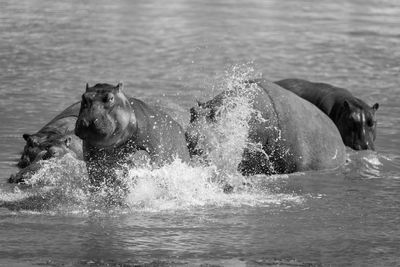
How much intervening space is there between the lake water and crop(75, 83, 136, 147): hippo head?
1.59 feet

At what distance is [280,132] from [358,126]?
6.81ft

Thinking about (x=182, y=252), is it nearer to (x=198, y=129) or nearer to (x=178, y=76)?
(x=198, y=129)

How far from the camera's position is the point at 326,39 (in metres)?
24.0

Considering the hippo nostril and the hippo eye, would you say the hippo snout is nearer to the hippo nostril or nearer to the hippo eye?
the hippo eye

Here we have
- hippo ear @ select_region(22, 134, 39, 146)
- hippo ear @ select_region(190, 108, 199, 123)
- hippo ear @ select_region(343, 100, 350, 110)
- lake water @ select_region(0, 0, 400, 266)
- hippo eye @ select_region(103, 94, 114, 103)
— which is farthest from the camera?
hippo ear @ select_region(343, 100, 350, 110)

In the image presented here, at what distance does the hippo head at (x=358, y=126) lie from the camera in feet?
43.0

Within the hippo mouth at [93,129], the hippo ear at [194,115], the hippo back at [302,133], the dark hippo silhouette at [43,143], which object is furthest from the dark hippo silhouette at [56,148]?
the hippo mouth at [93,129]

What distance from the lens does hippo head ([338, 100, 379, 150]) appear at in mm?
13094

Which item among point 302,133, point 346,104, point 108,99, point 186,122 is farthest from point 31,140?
point 346,104

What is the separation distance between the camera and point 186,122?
11.5 meters

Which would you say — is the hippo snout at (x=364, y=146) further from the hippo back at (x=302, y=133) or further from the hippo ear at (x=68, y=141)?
the hippo ear at (x=68, y=141)

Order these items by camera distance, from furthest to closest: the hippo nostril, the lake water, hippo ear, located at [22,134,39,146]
Result: hippo ear, located at [22,134,39,146] → the hippo nostril → the lake water

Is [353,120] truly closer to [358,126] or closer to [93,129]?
[358,126]

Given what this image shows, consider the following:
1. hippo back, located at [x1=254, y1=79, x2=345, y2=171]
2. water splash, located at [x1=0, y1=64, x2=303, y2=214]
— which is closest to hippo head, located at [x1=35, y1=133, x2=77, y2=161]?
water splash, located at [x1=0, y1=64, x2=303, y2=214]
